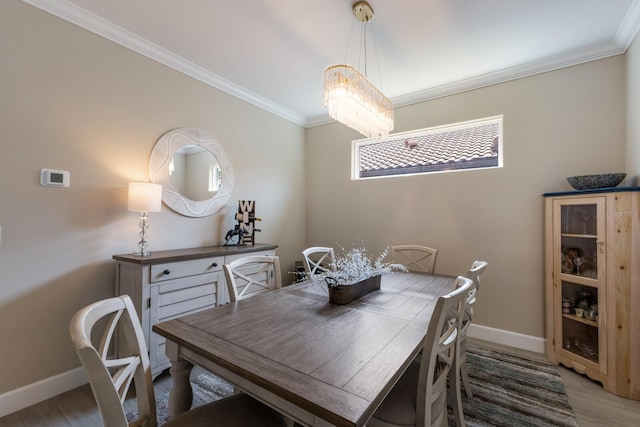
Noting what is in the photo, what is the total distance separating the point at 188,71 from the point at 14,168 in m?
1.58

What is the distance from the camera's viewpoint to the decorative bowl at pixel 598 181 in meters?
2.09

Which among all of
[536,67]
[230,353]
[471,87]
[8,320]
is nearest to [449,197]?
[471,87]

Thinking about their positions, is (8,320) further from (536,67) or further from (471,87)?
(536,67)

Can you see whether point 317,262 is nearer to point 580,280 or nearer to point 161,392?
point 161,392

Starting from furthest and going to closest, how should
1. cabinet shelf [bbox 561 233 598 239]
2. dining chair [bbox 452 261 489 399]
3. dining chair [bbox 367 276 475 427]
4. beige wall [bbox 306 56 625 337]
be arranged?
beige wall [bbox 306 56 625 337] < cabinet shelf [bbox 561 233 598 239] < dining chair [bbox 452 261 489 399] < dining chair [bbox 367 276 475 427]

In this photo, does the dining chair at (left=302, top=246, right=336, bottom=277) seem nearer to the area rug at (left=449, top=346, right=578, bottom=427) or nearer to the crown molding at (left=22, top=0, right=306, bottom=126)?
the area rug at (left=449, top=346, right=578, bottom=427)

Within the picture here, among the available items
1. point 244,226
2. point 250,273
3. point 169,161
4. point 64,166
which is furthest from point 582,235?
point 64,166

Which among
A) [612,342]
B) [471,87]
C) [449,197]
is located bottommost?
[612,342]

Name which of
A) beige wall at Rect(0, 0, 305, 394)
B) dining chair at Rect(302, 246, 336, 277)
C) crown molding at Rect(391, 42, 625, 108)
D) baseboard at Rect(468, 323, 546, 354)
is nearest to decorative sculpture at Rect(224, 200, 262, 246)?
beige wall at Rect(0, 0, 305, 394)

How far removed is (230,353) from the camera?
1.01m

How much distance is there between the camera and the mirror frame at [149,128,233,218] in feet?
8.15

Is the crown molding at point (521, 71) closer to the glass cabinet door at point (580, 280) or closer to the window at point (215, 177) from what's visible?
the glass cabinet door at point (580, 280)

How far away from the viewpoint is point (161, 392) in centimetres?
197

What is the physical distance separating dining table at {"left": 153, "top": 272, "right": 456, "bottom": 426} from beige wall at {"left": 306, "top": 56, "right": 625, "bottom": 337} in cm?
151
